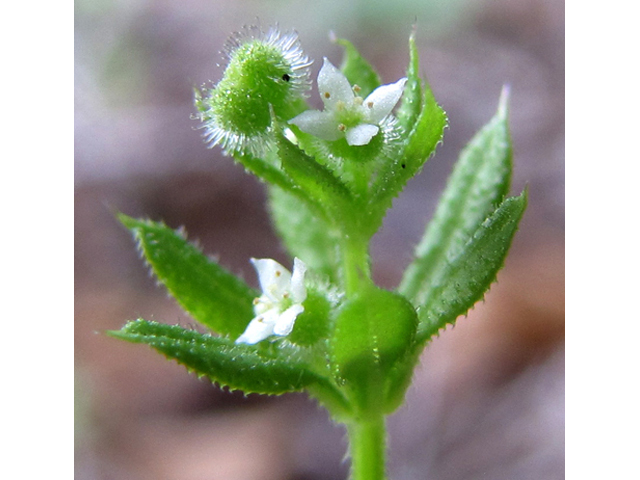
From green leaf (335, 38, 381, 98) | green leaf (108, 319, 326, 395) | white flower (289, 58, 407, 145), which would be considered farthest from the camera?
green leaf (335, 38, 381, 98)

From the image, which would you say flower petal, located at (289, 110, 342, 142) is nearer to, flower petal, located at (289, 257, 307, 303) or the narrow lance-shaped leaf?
the narrow lance-shaped leaf

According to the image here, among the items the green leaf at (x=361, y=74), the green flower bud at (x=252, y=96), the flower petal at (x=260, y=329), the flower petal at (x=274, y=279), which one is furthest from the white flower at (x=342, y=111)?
the flower petal at (x=260, y=329)

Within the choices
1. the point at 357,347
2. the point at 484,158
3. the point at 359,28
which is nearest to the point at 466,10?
the point at 359,28

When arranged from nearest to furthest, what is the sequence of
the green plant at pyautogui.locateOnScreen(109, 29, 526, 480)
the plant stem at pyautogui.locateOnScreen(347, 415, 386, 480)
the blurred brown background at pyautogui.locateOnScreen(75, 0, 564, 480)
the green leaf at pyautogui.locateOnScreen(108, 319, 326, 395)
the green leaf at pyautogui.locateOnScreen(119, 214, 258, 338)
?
the green leaf at pyautogui.locateOnScreen(108, 319, 326, 395)
the green plant at pyautogui.locateOnScreen(109, 29, 526, 480)
the plant stem at pyautogui.locateOnScreen(347, 415, 386, 480)
the green leaf at pyautogui.locateOnScreen(119, 214, 258, 338)
the blurred brown background at pyautogui.locateOnScreen(75, 0, 564, 480)

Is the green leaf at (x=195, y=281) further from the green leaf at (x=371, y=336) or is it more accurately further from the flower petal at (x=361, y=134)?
the flower petal at (x=361, y=134)

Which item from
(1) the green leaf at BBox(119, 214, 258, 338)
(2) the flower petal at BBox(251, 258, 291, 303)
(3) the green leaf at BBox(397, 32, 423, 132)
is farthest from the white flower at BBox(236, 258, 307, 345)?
(3) the green leaf at BBox(397, 32, 423, 132)

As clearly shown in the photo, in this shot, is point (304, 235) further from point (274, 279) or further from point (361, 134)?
point (361, 134)

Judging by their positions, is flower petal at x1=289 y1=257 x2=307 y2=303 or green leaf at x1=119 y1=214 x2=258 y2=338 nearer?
flower petal at x1=289 y1=257 x2=307 y2=303
